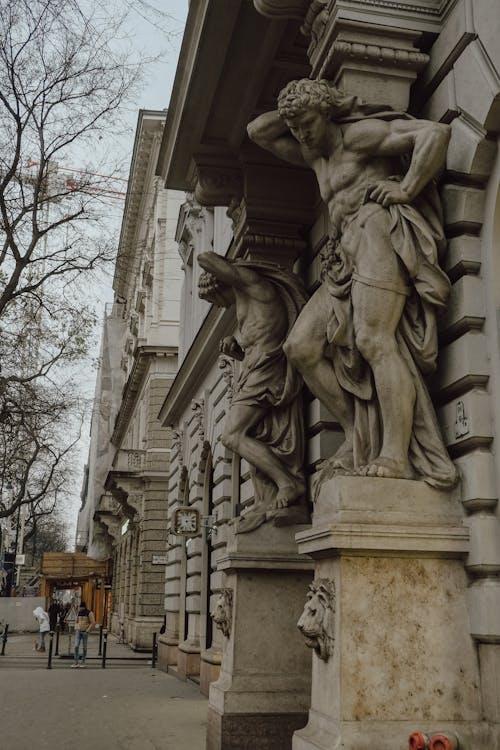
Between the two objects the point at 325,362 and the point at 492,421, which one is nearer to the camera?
the point at 492,421

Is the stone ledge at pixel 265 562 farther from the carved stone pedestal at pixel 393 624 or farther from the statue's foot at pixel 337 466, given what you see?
the carved stone pedestal at pixel 393 624

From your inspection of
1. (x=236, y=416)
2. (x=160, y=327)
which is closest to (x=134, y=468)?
(x=160, y=327)

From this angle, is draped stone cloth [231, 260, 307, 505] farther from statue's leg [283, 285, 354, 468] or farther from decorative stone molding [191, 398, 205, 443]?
decorative stone molding [191, 398, 205, 443]

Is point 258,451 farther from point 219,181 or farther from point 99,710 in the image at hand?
point 99,710

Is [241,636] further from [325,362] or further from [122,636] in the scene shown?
[122,636]

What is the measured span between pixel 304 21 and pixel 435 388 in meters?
Answer: 3.22

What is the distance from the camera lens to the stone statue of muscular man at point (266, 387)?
8086mm

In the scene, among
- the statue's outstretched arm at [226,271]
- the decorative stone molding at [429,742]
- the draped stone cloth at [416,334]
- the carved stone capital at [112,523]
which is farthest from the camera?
the carved stone capital at [112,523]

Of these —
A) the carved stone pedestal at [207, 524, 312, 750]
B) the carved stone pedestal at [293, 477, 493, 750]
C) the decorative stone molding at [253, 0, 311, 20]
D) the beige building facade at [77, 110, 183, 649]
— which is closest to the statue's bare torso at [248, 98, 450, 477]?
the carved stone pedestal at [293, 477, 493, 750]

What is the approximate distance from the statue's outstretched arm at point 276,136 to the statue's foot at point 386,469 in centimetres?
267

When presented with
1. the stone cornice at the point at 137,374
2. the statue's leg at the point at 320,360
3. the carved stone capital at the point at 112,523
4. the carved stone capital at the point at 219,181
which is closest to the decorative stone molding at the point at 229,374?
the carved stone capital at the point at 219,181

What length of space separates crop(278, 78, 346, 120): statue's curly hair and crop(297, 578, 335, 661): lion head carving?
3261mm

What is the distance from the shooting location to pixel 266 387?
826cm

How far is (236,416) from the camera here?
831 cm
